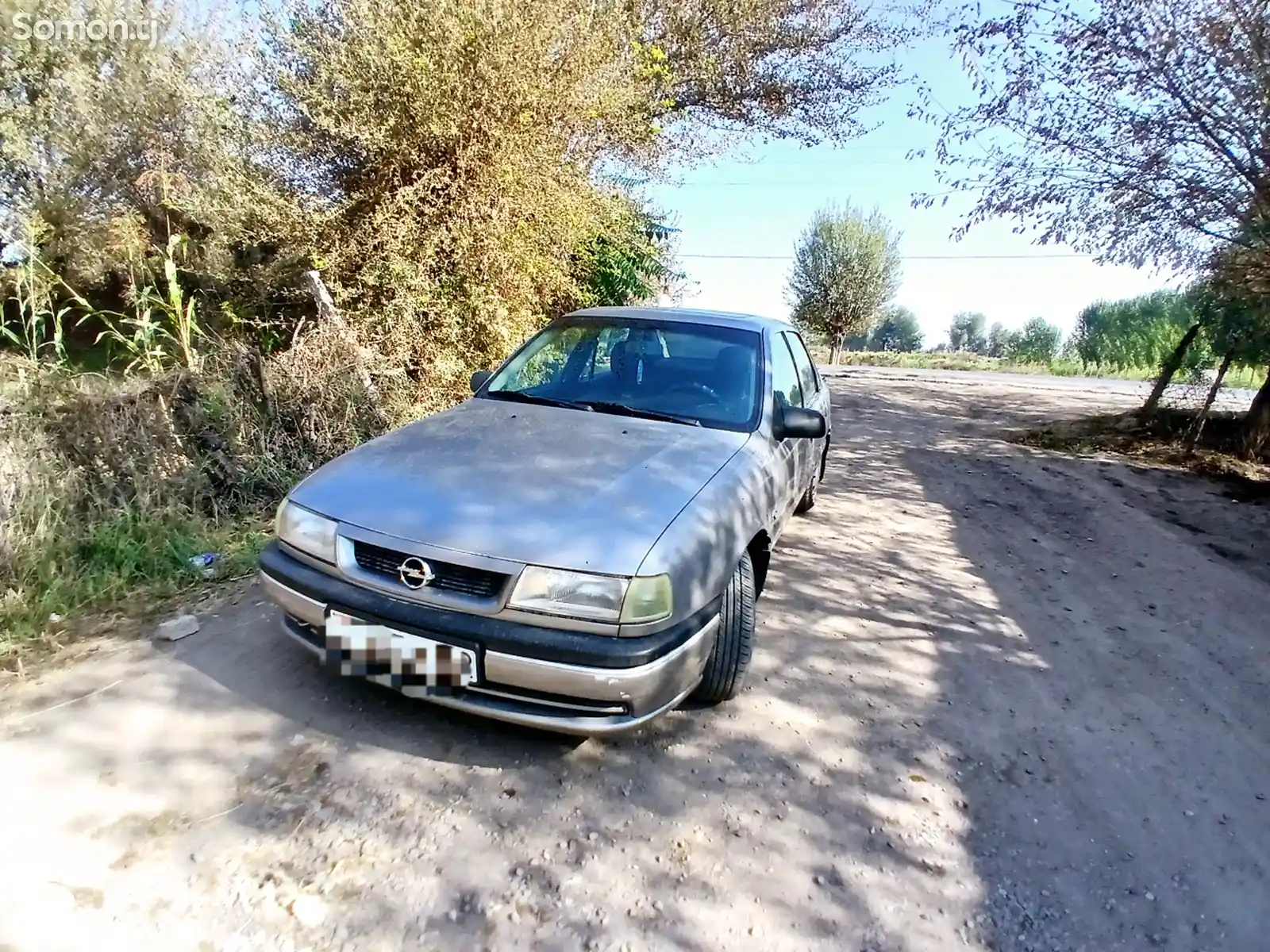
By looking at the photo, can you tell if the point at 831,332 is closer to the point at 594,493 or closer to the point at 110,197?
the point at 110,197

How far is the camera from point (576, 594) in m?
2.08

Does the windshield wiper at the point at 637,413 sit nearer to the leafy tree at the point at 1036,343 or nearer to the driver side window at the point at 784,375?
the driver side window at the point at 784,375

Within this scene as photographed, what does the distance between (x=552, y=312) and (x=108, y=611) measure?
218 inches

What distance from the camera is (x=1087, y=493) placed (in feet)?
20.5

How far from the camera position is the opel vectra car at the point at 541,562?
82.1 inches

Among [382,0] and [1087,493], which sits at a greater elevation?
[382,0]

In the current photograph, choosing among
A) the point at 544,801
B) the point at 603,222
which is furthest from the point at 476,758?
the point at 603,222

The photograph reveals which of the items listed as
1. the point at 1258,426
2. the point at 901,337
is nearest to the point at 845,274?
the point at 1258,426

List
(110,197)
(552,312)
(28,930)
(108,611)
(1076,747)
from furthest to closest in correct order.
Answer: (110,197)
(552,312)
(108,611)
(1076,747)
(28,930)

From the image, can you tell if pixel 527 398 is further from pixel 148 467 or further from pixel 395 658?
pixel 148 467

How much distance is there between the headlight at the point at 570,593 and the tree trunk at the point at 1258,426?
8925 millimetres

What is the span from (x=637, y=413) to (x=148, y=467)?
3001 mm

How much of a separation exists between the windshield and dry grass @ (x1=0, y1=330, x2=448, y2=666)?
1.93 metres

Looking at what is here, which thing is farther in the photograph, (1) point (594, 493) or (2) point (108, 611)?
(2) point (108, 611)
